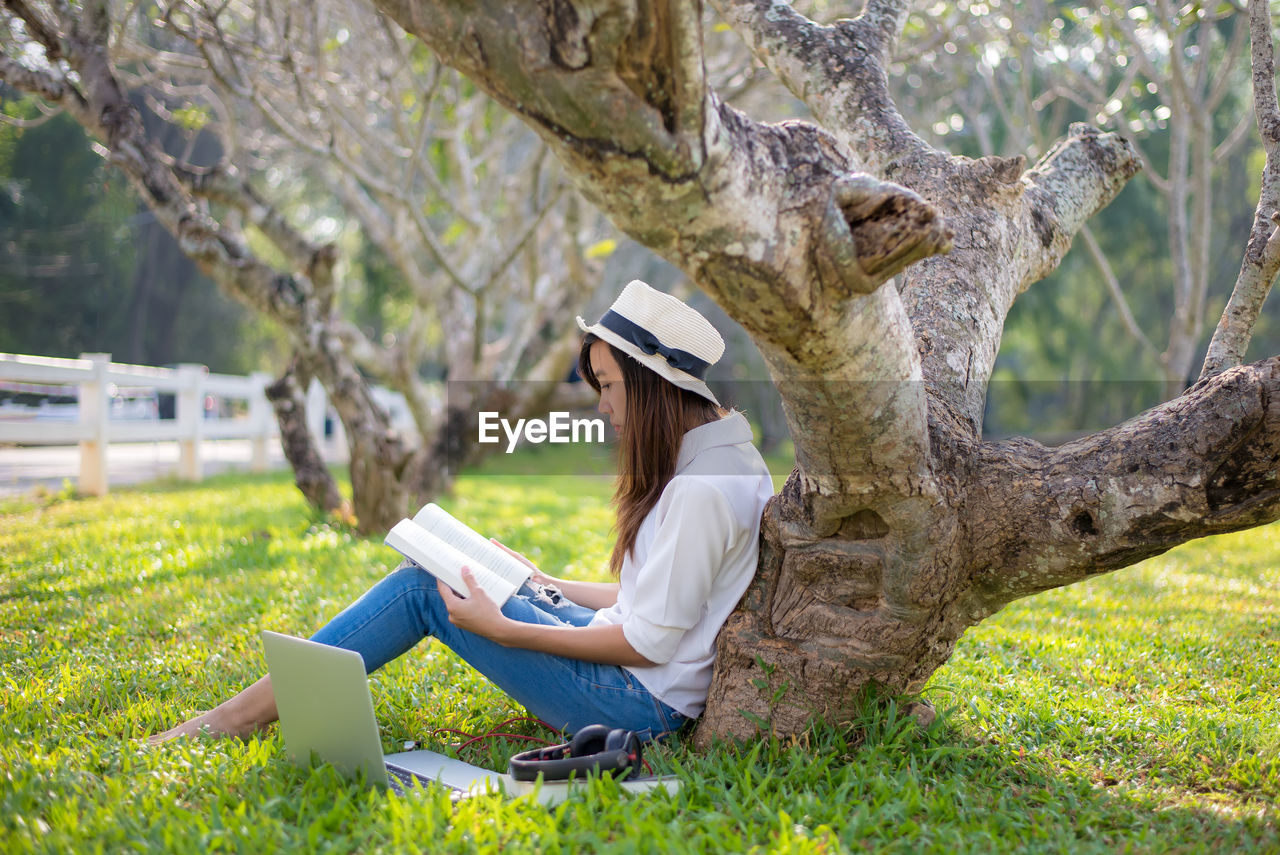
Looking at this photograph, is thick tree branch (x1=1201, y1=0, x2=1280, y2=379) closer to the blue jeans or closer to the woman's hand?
the blue jeans

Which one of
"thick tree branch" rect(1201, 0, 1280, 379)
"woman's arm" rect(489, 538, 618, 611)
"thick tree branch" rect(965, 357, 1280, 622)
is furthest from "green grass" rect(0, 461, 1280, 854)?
"thick tree branch" rect(1201, 0, 1280, 379)

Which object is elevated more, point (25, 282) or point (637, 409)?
point (25, 282)

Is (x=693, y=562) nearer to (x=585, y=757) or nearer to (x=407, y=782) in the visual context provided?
(x=585, y=757)

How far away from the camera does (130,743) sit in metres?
2.58

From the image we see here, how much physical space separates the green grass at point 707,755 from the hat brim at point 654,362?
3.21ft

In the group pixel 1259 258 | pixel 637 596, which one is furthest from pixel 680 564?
pixel 1259 258

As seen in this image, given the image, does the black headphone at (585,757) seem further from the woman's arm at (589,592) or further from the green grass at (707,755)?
the woman's arm at (589,592)

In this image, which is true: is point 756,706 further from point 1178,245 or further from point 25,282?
point 25,282

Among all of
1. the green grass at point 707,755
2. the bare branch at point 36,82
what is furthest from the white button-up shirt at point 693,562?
the bare branch at point 36,82

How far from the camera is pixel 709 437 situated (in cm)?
256

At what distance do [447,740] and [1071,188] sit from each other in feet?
9.42

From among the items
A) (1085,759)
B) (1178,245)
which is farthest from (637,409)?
(1178,245)

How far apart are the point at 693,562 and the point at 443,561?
2.27ft

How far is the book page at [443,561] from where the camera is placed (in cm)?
254
